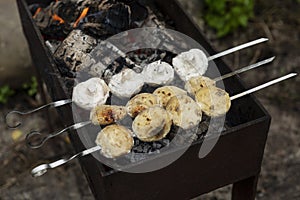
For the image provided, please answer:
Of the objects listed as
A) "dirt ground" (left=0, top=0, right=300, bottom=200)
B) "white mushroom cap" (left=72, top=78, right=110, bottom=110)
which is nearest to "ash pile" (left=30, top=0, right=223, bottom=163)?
"white mushroom cap" (left=72, top=78, right=110, bottom=110)

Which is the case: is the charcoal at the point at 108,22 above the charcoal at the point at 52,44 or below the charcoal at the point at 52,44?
above

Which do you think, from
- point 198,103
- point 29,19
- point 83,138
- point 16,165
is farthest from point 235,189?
point 16,165

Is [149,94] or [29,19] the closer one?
[149,94]

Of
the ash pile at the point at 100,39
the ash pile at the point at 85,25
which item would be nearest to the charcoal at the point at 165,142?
the ash pile at the point at 100,39

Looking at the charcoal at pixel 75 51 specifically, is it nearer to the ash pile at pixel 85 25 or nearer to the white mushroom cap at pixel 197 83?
the ash pile at pixel 85 25

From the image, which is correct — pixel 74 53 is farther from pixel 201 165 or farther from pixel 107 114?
pixel 201 165

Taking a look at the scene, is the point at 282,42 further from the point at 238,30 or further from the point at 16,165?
the point at 16,165
